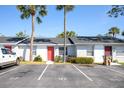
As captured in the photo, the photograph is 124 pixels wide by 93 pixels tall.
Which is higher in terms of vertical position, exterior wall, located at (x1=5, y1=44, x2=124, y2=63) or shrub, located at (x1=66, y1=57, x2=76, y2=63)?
exterior wall, located at (x1=5, y1=44, x2=124, y2=63)

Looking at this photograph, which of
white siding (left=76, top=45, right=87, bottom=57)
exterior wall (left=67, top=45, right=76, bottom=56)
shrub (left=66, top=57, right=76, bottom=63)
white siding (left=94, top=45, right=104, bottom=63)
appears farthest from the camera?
exterior wall (left=67, top=45, right=76, bottom=56)

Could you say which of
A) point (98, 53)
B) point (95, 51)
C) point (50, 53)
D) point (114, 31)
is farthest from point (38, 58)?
point (114, 31)

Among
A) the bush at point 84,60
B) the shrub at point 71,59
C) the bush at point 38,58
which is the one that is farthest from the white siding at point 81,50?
the bush at point 38,58

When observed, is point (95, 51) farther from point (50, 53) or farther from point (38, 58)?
point (38, 58)

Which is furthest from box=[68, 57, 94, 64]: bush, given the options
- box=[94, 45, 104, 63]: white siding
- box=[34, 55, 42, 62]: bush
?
box=[34, 55, 42, 62]: bush

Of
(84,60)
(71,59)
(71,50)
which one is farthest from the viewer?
(71,50)

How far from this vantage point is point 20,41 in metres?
36.1

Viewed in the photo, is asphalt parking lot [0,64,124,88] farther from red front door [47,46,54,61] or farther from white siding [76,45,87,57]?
red front door [47,46,54,61]

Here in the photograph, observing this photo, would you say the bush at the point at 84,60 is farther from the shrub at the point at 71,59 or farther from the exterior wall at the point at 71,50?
the exterior wall at the point at 71,50

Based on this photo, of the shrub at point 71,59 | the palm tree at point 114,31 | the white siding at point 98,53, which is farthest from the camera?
the palm tree at point 114,31

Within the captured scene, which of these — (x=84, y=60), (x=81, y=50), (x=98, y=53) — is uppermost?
(x=81, y=50)

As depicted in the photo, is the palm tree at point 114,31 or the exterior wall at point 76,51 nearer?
the exterior wall at point 76,51
